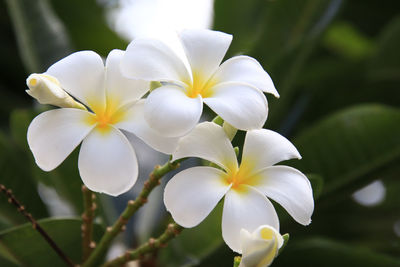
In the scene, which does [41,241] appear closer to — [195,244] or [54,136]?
[54,136]

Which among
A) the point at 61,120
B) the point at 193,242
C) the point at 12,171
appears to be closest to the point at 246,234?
the point at 61,120

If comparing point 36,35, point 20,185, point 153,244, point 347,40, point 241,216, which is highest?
point 241,216

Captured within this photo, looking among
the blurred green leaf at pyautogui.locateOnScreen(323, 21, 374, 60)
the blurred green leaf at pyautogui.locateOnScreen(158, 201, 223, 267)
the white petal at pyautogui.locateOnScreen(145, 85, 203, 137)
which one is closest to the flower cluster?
the white petal at pyautogui.locateOnScreen(145, 85, 203, 137)

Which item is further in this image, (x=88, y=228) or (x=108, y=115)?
(x=88, y=228)

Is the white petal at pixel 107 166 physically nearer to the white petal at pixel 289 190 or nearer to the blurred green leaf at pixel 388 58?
the white petal at pixel 289 190

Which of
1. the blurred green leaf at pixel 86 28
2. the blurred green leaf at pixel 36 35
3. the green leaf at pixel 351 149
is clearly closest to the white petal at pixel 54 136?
the green leaf at pixel 351 149

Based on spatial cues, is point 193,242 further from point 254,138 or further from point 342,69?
point 342,69

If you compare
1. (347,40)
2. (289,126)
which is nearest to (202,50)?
(289,126)
